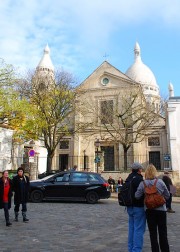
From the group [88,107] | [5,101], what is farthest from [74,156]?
[5,101]

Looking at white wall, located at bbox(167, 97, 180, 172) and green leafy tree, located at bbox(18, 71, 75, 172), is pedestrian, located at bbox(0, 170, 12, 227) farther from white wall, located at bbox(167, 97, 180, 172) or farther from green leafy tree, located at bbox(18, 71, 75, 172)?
white wall, located at bbox(167, 97, 180, 172)

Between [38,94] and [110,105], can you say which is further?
[110,105]

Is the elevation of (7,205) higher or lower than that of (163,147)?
lower

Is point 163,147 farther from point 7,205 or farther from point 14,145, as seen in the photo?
point 7,205

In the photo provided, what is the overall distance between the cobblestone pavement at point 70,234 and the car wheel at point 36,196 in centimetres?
410

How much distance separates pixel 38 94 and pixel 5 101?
3.57m

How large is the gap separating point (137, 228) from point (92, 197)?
1001 centimetres

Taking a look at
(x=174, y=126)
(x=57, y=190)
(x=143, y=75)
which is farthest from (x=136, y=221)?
(x=143, y=75)

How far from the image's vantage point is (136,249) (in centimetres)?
554

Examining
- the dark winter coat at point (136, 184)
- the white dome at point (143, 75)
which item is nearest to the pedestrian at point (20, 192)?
the dark winter coat at point (136, 184)

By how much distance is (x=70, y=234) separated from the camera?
777cm

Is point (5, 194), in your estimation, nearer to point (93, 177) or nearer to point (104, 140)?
point (93, 177)

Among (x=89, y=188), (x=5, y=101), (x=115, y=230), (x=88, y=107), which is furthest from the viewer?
(x=88, y=107)

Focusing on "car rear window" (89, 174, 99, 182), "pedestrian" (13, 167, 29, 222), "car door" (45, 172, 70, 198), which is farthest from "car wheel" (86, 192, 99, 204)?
"pedestrian" (13, 167, 29, 222)
